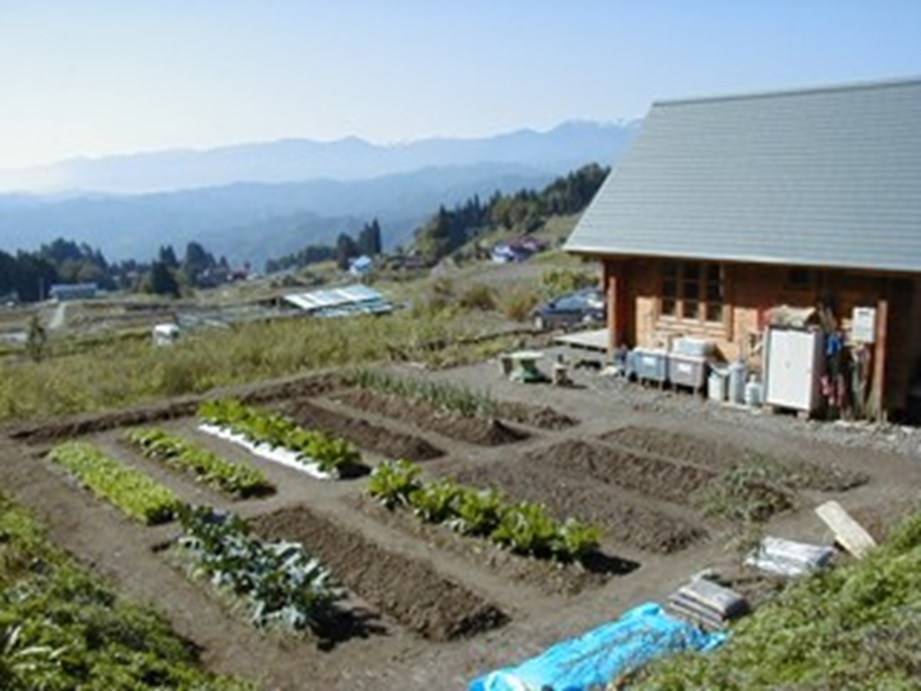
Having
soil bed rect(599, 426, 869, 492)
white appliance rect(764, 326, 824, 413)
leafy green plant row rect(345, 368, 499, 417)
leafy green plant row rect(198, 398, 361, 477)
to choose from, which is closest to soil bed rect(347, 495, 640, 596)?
leafy green plant row rect(198, 398, 361, 477)

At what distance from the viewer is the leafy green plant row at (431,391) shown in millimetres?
16641

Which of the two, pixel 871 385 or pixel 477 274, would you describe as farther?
pixel 477 274

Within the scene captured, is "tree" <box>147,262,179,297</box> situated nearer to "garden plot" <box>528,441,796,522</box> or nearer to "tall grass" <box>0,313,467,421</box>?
"tall grass" <box>0,313,467,421</box>

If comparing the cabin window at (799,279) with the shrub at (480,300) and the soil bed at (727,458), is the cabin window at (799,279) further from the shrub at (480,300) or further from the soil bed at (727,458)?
the shrub at (480,300)

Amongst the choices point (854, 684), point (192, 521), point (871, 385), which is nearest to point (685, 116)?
point (871, 385)

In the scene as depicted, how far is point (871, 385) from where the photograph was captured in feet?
51.0

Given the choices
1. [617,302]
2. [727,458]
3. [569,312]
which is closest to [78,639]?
[727,458]

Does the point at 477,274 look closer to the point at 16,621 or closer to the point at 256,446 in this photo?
the point at 256,446

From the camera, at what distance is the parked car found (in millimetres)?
25469

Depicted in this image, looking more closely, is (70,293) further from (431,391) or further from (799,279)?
(799,279)

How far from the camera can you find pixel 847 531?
10281mm

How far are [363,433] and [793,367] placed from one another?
736 cm

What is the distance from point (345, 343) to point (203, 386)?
3.94m

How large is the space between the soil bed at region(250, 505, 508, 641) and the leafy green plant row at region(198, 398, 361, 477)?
169cm
